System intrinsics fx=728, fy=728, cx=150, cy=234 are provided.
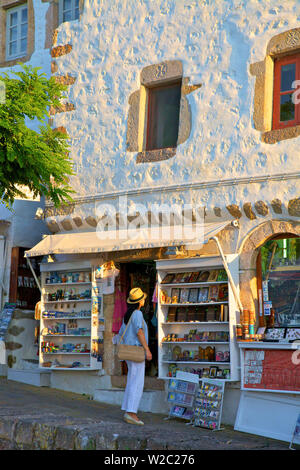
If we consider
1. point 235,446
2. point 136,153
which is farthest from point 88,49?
point 235,446

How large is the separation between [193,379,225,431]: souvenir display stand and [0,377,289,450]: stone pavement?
0.14m

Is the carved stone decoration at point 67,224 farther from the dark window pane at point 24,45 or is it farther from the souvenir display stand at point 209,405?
the dark window pane at point 24,45

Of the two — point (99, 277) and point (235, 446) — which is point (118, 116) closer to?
point (99, 277)

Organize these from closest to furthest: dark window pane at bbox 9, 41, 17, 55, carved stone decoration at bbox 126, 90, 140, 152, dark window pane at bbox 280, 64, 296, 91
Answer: dark window pane at bbox 280, 64, 296, 91
carved stone decoration at bbox 126, 90, 140, 152
dark window pane at bbox 9, 41, 17, 55

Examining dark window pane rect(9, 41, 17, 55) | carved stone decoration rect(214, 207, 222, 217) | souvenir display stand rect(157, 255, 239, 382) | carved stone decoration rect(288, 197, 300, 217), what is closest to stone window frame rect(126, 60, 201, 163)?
carved stone decoration rect(214, 207, 222, 217)

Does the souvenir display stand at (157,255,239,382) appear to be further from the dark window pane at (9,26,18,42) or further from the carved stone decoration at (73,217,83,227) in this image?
the dark window pane at (9,26,18,42)

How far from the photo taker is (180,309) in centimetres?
1095

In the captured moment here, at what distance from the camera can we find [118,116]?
39.4 feet

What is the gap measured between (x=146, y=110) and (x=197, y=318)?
3.55 meters

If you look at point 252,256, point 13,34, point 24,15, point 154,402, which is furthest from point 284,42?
point 13,34

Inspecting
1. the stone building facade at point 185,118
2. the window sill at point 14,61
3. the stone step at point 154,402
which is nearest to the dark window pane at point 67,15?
the window sill at point 14,61

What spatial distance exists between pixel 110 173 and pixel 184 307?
258cm

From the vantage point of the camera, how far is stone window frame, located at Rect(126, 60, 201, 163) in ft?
36.3

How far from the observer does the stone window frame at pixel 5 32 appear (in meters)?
14.5
